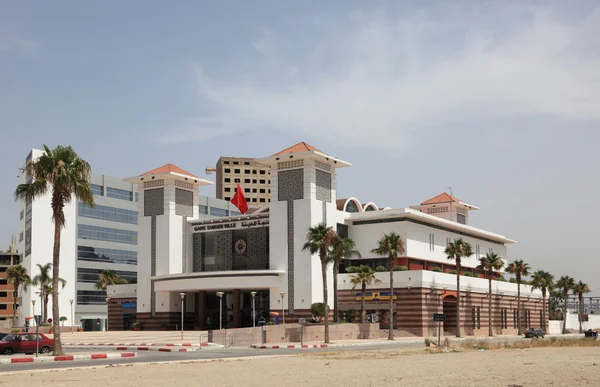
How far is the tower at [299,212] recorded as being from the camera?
8619 centimetres

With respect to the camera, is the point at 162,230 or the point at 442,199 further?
the point at 442,199

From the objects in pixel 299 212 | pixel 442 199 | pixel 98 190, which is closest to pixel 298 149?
pixel 299 212

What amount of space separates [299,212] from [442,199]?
37.0 metres

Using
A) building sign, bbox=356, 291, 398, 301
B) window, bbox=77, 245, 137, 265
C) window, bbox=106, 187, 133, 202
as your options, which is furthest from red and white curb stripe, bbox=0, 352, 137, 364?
window, bbox=106, 187, 133, 202

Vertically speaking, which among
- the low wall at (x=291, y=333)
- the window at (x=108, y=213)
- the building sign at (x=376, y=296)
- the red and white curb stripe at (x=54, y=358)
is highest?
the window at (x=108, y=213)

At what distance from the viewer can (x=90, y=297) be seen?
135750 millimetres

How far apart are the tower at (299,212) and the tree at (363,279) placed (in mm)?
3337

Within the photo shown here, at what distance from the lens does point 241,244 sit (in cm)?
9494

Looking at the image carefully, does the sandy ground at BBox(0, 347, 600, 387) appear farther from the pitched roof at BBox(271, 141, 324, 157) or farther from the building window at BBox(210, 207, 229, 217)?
the building window at BBox(210, 207, 229, 217)

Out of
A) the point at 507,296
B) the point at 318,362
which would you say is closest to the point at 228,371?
the point at 318,362

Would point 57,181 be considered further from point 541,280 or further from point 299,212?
point 541,280

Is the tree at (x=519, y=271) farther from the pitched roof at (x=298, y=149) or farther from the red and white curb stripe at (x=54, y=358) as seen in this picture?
the red and white curb stripe at (x=54, y=358)

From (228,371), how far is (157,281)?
63782 mm

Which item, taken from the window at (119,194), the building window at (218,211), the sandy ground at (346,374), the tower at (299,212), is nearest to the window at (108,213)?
the window at (119,194)
